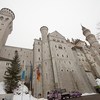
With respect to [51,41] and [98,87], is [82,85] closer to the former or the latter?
[98,87]

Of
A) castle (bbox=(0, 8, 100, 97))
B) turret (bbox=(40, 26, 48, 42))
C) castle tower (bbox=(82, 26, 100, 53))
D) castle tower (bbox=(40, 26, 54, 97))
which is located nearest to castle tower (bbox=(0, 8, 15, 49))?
castle (bbox=(0, 8, 100, 97))

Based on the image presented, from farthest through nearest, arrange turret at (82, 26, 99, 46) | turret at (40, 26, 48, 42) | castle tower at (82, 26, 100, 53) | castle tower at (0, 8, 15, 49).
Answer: turret at (82, 26, 99, 46) < castle tower at (82, 26, 100, 53) < castle tower at (0, 8, 15, 49) < turret at (40, 26, 48, 42)

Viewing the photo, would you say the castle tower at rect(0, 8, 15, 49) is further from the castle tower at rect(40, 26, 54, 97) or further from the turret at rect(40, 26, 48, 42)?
the castle tower at rect(40, 26, 54, 97)

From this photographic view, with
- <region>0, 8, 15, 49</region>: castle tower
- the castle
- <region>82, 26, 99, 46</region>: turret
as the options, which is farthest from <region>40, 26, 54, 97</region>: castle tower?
<region>82, 26, 99, 46</region>: turret

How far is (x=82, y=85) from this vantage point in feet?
88.7

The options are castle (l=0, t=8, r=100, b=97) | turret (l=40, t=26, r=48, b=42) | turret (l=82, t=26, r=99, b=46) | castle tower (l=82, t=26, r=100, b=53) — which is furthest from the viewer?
turret (l=82, t=26, r=99, b=46)

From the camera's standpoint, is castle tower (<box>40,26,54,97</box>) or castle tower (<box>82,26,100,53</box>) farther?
castle tower (<box>82,26,100,53</box>)

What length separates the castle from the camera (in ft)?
81.5

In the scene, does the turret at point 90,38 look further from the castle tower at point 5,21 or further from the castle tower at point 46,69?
the castle tower at point 5,21

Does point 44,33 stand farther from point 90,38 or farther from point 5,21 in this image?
point 90,38

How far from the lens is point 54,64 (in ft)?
88.9

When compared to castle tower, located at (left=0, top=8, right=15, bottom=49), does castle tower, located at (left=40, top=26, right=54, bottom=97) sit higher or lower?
lower

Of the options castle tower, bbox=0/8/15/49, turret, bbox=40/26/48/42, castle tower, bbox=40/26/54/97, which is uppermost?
castle tower, bbox=0/8/15/49

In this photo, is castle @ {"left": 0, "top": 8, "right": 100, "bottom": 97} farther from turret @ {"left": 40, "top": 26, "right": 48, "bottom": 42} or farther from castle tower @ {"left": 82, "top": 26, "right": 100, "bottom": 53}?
castle tower @ {"left": 82, "top": 26, "right": 100, "bottom": 53}
